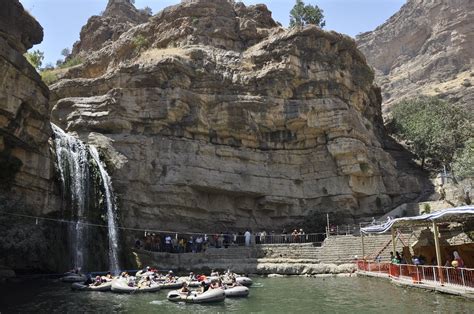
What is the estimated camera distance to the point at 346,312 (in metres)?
16.5

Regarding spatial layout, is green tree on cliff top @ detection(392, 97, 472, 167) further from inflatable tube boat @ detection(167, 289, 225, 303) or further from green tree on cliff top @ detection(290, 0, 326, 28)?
inflatable tube boat @ detection(167, 289, 225, 303)

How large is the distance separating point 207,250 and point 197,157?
32.9ft

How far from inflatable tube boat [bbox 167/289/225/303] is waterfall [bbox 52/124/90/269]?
11.2 metres

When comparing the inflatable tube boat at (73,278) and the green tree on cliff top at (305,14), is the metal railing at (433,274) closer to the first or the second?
the inflatable tube boat at (73,278)

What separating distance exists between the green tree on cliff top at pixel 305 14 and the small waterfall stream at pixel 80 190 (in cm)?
3775

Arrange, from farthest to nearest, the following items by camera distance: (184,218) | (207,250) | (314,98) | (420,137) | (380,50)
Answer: (380,50) < (420,137) < (314,98) < (184,218) < (207,250)

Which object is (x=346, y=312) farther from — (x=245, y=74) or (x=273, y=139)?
(x=245, y=74)

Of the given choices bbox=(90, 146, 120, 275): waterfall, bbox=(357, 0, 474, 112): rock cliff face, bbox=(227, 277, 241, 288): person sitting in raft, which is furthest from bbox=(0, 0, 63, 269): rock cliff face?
bbox=(357, 0, 474, 112): rock cliff face

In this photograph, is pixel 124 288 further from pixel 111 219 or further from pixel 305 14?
pixel 305 14

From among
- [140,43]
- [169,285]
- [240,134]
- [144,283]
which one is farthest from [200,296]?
[140,43]

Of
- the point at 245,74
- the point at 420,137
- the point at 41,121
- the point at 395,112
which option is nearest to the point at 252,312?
the point at 41,121

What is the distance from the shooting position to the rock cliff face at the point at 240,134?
129ft

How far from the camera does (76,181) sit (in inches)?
1248

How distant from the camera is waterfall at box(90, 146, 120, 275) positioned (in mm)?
31219
